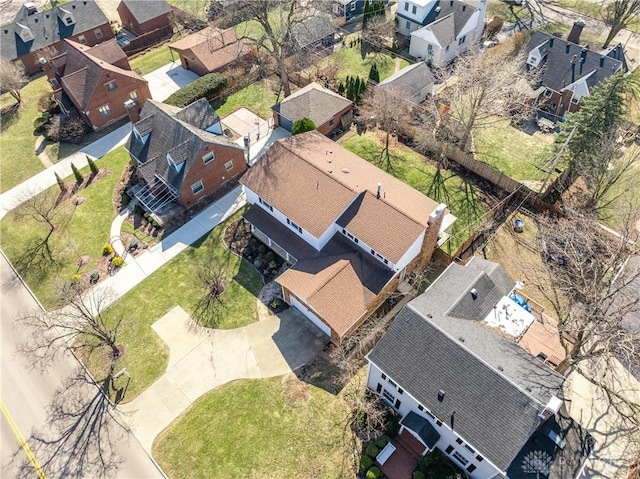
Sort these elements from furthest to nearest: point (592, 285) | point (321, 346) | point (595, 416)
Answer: point (321, 346), point (595, 416), point (592, 285)

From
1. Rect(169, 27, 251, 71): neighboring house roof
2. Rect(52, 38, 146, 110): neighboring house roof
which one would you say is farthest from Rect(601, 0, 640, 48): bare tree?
Rect(52, 38, 146, 110): neighboring house roof

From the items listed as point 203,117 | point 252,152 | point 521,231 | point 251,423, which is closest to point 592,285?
point 521,231

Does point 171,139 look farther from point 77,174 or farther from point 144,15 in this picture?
point 144,15

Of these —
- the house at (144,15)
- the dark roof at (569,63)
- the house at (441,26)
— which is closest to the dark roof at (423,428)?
A: the dark roof at (569,63)

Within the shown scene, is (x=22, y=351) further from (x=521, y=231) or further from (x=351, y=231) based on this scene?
(x=521, y=231)

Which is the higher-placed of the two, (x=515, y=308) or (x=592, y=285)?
(x=592, y=285)

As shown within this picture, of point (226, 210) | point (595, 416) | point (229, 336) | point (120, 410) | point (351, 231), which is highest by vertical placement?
point (351, 231)
